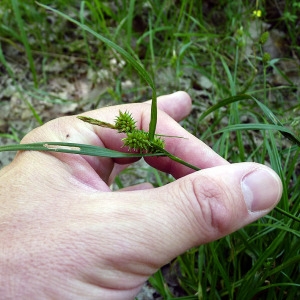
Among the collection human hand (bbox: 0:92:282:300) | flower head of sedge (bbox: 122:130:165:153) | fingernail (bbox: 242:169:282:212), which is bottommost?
human hand (bbox: 0:92:282:300)

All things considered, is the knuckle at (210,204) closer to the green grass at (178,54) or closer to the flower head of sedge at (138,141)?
the flower head of sedge at (138,141)

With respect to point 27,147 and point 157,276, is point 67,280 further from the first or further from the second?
point 157,276

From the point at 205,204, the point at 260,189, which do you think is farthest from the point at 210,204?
the point at 260,189

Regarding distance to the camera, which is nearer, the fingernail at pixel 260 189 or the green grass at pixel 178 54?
the fingernail at pixel 260 189

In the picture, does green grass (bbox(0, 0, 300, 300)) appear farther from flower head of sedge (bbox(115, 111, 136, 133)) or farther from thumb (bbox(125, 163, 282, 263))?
flower head of sedge (bbox(115, 111, 136, 133))

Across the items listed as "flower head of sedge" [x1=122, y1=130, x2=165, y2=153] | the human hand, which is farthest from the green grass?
"flower head of sedge" [x1=122, y1=130, x2=165, y2=153]

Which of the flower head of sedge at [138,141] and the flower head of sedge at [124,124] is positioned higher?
the flower head of sedge at [124,124]

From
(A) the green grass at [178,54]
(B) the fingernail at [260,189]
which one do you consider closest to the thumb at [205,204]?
(B) the fingernail at [260,189]

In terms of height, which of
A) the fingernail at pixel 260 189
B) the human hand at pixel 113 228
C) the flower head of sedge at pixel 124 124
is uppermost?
the flower head of sedge at pixel 124 124
